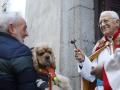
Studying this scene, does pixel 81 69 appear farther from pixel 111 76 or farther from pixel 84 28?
pixel 84 28

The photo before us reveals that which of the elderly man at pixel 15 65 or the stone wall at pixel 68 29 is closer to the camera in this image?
the elderly man at pixel 15 65

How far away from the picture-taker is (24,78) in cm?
332

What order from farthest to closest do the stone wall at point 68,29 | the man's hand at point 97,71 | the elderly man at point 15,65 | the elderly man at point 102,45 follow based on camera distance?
the stone wall at point 68,29 → the elderly man at point 102,45 → the man's hand at point 97,71 → the elderly man at point 15,65

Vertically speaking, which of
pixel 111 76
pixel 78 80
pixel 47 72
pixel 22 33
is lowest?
pixel 78 80

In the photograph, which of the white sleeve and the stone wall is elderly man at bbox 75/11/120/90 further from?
the stone wall

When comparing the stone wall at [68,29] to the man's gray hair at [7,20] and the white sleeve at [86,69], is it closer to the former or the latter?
the white sleeve at [86,69]

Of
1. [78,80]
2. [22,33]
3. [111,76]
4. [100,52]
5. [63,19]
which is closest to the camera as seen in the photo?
[22,33]

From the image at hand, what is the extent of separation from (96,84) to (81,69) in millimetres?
271

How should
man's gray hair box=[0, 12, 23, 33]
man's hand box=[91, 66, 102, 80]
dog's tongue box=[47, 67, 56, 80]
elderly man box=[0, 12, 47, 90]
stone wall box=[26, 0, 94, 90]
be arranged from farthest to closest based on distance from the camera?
1. stone wall box=[26, 0, 94, 90]
2. dog's tongue box=[47, 67, 56, 80]
3. man's hand box=[91, 66, 102, 80]
4. man's gray hair box=[0, 12, 23, 33]
5. elderly man box=[0, 12, 47, 90]

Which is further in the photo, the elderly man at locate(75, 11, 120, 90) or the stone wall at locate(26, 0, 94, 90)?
the stone wall at locate(26, 0, 94, 90)

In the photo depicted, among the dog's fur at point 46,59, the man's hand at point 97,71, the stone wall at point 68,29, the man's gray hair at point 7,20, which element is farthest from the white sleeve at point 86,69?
the man's gray hair at point 7,20

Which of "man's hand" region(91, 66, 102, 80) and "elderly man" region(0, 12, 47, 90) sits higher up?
"elderly man" region(0, 12, 47, 90)

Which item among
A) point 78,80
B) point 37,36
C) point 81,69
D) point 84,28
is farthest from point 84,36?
point 81,69

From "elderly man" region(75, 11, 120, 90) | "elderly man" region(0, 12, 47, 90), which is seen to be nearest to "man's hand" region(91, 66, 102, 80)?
"elderly man" region(0, 12, 47, 90)
